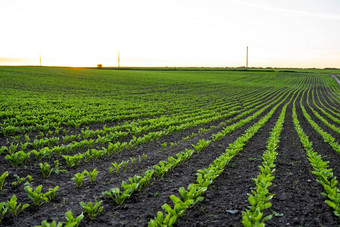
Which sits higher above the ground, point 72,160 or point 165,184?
point 72,160

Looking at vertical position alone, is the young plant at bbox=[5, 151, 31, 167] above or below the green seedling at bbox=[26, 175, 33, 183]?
above

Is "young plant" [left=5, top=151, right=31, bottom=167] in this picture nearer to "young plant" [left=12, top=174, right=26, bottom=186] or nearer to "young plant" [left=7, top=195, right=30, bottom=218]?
"young plant" [left=12, top=174, right=26, bottom=186]

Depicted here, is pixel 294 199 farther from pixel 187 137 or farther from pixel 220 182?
pixel 187 137

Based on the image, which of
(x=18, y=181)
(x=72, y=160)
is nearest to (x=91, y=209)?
(x=18, y=181)

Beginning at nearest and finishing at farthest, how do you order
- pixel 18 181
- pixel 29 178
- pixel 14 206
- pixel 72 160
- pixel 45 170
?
pixel 14 206 → pixel 18 181 → pixel 29 178 → pixel 45 170 → pixel 72 160

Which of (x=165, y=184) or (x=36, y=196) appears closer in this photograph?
(x=36, y=196)

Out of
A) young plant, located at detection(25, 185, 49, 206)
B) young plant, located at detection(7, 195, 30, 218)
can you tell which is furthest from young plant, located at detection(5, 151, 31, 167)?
young plant, located at detection(7, 195, 30, 218)

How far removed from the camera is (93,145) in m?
9.74

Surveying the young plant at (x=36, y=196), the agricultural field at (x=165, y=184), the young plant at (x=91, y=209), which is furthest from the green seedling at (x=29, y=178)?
the young plant at (x=91, y=209)

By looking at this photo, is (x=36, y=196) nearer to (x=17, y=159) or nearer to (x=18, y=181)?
(x=18, y=181)

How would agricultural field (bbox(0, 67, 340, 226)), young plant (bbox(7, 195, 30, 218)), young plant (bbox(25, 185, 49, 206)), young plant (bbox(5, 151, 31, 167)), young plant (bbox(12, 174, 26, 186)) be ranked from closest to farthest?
young plant (bbox(7, 195, 30, 218)), agricultural field (bbox(0, 67, 340, 226)), young plant (bbox(25, 185, 49, 206)), young plant (bbox(12, 174, 26, 186)), young plant (bbox(5, 151, 31, 167))

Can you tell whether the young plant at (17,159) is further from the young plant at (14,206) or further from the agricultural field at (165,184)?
the young plant at (14,206)

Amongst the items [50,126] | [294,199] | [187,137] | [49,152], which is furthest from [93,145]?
[294,199]

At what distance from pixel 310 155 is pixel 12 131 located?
11819mm
